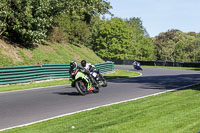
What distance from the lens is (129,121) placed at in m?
7.31

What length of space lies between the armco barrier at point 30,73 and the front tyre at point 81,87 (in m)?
7.89

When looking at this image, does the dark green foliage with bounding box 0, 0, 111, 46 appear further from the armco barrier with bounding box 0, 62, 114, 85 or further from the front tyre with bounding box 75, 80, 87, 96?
the front tyre with bounding box 75, 80, 87, 96

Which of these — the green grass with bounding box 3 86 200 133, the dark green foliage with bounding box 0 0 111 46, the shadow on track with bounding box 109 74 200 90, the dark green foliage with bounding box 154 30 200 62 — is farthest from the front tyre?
the dark green foliage with bounding box 154 30 200 62

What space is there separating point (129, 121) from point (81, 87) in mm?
6694

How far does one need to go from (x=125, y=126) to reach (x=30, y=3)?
79.4ft

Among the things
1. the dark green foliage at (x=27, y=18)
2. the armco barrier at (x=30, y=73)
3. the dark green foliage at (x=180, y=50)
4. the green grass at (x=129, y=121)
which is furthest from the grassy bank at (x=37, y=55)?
the dark green foliage at (x=180, y=50)

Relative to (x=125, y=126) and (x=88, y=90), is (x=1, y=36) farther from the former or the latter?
(x=125, y=126)

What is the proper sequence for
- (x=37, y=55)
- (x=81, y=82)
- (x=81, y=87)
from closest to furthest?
(x=81, y=82)
(x=81, y=87)
(x=37, y=55)

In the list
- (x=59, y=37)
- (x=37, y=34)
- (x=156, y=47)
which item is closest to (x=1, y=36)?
(x=37, y=34)

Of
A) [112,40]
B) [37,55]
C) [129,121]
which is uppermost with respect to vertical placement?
[112,40]

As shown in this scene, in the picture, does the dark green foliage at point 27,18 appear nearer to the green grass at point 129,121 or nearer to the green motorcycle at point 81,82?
the green motorcycle at point 81,82

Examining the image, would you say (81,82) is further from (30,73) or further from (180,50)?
(180,50)

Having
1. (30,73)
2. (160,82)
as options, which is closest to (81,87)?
(160,82)

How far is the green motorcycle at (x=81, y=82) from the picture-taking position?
13.3 meters
